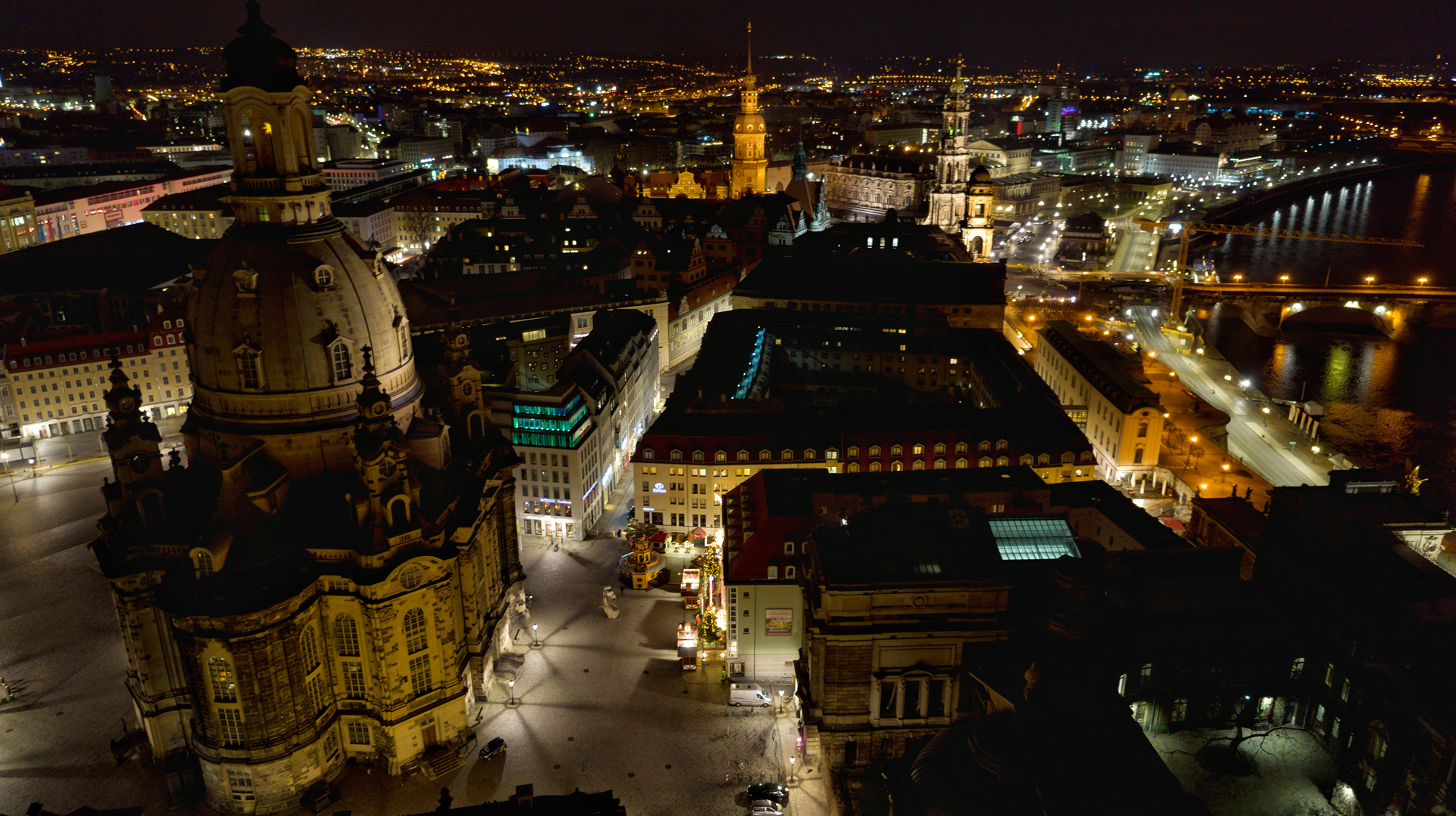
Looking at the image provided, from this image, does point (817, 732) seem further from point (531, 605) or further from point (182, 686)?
point (182, 686)

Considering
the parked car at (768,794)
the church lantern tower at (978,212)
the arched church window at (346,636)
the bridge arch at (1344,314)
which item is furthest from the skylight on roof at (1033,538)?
the bridge arch at (1344,314)

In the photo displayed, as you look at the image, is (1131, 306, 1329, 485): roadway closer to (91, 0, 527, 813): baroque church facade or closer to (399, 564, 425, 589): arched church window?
(399, 564, 425, 589): arched church window

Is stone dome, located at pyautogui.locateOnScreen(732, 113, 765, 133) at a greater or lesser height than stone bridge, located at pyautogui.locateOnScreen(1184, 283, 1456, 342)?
greater

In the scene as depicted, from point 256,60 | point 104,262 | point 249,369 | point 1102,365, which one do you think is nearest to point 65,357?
point 104,262

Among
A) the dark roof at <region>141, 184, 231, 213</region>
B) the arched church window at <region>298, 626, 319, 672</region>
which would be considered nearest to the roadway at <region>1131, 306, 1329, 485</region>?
the arched church window at <region>298, 626, 319, 672</region>

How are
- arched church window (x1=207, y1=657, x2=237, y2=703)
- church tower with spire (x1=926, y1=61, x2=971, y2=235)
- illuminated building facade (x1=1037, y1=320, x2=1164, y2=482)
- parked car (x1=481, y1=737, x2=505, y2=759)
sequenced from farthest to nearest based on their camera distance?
church tower with spire (x1=926, y1=61, x2=971, y2=235)
illuminated building facade (x1=1037, y1=320, x2=1164, y2=482)
parked car (x1=481, y1=737, x2=505, y2=759)
arched church window (x1=207, y1=657, x2=237, y2=703)

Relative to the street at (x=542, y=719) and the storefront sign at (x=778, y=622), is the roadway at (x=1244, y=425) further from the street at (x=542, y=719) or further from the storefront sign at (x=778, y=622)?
the street at (x=542, y=719)
